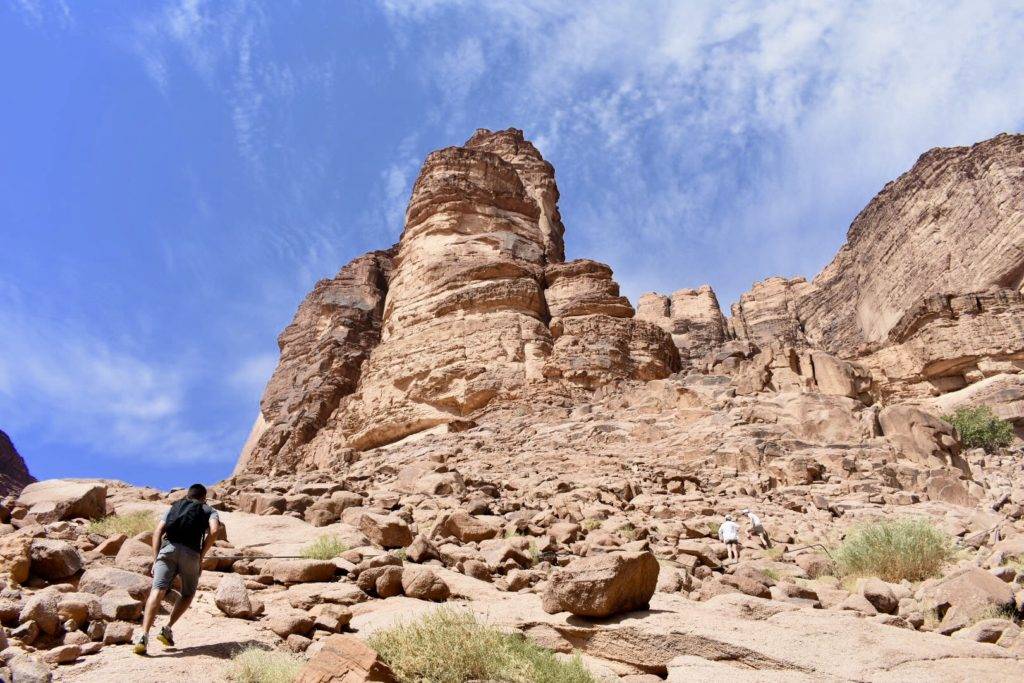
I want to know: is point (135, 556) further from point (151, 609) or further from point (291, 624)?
point (291, 624)

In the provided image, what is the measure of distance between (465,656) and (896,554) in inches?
250

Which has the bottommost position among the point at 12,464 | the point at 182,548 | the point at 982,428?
the point at 182,548

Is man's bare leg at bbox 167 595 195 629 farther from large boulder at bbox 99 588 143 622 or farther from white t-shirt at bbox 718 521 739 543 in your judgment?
white t-shirt at bbox 718 521 739 543

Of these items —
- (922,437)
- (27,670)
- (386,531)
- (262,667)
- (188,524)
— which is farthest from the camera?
(922,437)

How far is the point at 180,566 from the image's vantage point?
5.72m

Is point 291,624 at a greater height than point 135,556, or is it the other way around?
point 135,556

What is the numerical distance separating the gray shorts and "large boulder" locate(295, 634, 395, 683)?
186 centimetres

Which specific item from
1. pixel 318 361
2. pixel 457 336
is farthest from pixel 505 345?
pixel 318 361

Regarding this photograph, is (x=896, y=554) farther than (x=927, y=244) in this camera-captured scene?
No

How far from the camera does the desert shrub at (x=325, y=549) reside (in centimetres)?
828

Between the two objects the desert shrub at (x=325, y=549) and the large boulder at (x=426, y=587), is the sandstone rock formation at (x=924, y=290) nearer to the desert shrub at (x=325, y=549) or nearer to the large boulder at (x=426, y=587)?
the desert shrub at (x=325, y=549)

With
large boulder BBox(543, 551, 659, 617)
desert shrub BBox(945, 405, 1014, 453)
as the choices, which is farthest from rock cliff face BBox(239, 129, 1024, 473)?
large boulder BBox(543, 551, 659, 617)

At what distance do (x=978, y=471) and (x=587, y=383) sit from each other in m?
12.4

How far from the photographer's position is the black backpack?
5855mm
